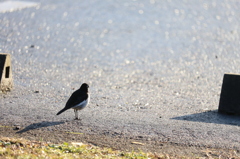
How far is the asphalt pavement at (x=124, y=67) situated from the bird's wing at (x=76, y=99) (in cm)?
30

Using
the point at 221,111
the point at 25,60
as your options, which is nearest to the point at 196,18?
the point at 25,60

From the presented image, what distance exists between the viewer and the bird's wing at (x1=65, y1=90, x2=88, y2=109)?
8.07m

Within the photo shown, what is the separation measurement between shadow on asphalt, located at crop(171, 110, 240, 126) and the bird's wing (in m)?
1.97

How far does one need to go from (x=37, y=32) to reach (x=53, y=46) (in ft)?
11.8

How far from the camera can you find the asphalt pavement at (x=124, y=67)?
8.01m

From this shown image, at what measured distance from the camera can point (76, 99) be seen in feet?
26.8

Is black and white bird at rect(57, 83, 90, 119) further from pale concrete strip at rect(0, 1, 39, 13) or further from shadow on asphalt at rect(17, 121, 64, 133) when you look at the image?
pale concrete strip at rect(0, 1, 39, 13)

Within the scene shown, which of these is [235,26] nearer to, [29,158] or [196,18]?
[196,18]

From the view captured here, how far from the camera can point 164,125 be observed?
805cm

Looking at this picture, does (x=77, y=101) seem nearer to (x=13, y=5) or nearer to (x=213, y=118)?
(x=213, y=118)

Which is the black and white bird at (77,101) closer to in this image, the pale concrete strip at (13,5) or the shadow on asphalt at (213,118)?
the shadow on asphalt at (213,118)

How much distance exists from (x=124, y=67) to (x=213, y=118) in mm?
7443

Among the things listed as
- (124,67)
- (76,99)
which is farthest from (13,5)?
(76,99)

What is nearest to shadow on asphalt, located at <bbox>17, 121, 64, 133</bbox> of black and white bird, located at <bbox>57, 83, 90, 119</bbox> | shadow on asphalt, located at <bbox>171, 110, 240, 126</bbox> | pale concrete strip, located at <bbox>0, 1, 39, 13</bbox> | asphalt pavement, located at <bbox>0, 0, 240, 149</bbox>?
asphalt pavement, located at <bbox>0, 0, 240, 149</bbox>
